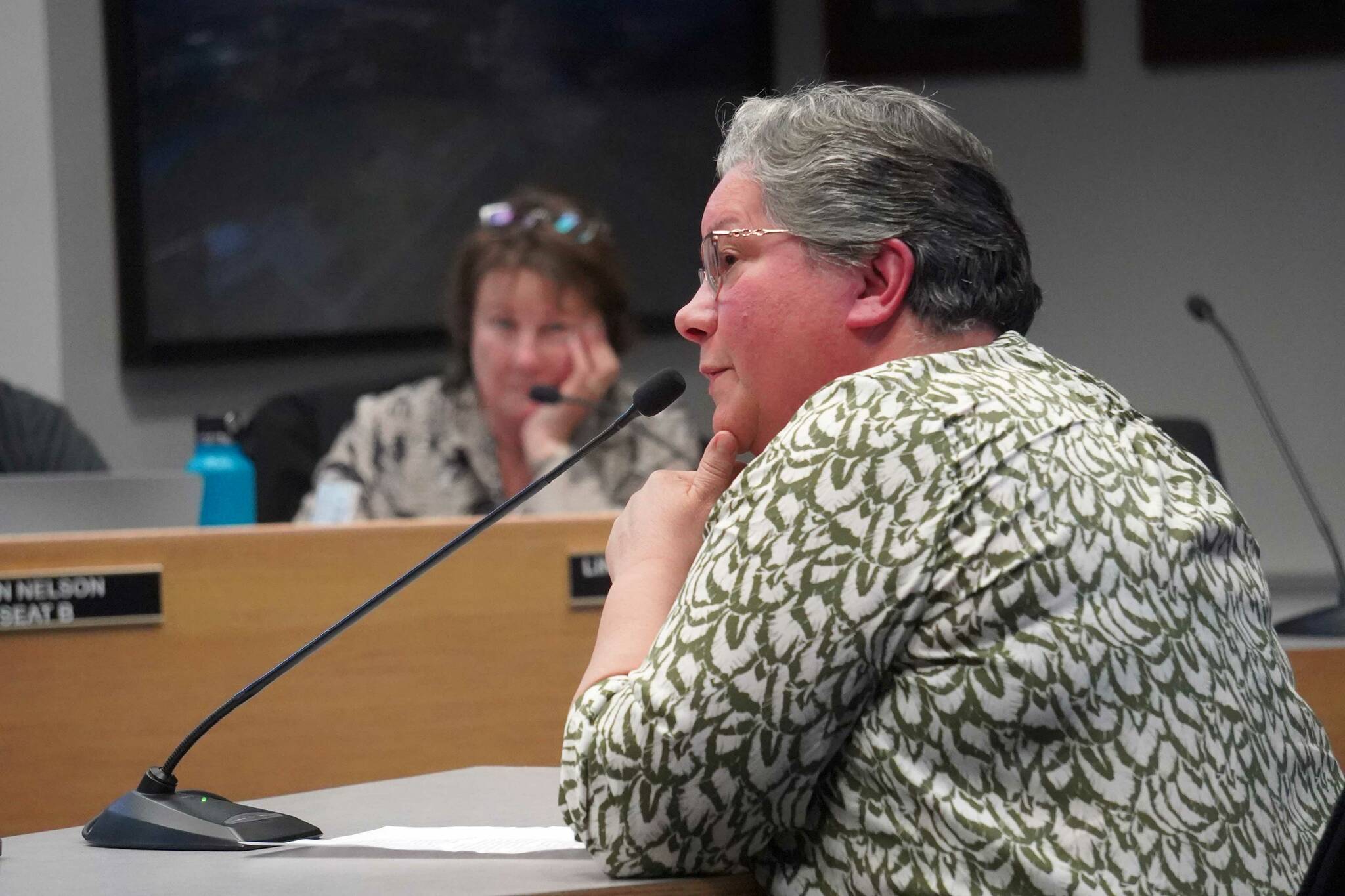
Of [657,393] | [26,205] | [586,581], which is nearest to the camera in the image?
[657,393]

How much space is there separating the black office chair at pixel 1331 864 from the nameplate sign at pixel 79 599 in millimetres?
1357

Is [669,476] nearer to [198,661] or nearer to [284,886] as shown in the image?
[284,886]

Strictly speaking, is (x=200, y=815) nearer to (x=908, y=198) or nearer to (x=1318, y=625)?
(x=908, y=198)

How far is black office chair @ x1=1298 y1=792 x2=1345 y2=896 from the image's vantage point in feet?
2.98

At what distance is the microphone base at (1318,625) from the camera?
223cm

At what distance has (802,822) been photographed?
1010 mm

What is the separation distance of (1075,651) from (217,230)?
9.71 ft

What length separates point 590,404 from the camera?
283 centimetres

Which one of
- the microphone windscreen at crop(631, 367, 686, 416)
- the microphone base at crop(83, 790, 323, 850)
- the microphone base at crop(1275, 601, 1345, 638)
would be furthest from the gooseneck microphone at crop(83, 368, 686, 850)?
the microphone base at crop(1275, 601, 1345, 638)

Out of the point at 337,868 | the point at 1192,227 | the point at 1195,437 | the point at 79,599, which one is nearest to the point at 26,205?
the point at 79,599

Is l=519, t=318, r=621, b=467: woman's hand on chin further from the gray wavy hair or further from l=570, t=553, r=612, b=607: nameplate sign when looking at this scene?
the gray wavy hair

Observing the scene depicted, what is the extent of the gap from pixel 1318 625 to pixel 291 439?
73.9 inches

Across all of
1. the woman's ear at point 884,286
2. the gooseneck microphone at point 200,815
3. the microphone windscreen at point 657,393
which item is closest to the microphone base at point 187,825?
the gooseneck microphone at point 200,815

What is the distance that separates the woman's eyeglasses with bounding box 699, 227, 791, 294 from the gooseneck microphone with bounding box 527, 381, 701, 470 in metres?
1.53
